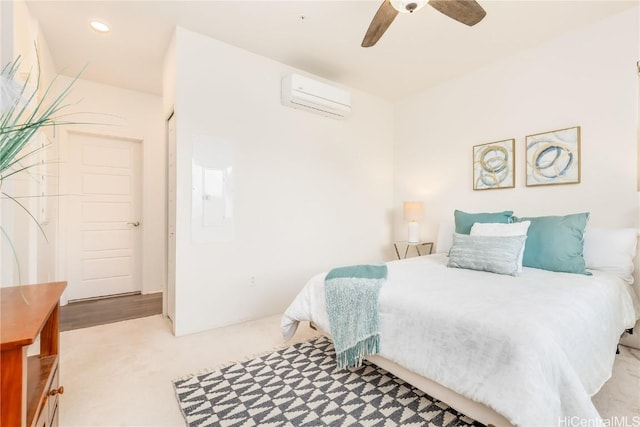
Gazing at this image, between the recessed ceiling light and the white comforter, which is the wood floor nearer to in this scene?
the white comforter

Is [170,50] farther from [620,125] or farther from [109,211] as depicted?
[620,125]

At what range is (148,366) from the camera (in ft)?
6.97

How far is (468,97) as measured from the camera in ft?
11.6

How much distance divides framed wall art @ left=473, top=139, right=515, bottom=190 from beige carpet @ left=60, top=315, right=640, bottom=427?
5.59 ft

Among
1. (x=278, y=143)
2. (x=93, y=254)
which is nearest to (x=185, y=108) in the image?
(x=278, y=143)

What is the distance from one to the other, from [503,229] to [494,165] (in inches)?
41.8

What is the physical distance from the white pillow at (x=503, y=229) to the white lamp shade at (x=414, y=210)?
107 centimetres

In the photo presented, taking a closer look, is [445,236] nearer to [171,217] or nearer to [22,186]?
[171,217]

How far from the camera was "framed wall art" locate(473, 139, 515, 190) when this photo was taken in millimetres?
3162

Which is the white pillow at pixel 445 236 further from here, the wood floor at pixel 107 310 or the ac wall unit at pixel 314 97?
the wood floor at pixel 107 310

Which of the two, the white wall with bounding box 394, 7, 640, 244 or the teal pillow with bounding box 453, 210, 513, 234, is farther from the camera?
the teal pillow with bounding box 453, 210, 513, 234

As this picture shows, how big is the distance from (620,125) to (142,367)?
13.4ft

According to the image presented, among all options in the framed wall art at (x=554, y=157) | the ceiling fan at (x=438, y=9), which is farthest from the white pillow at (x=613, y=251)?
the ceiling fan at (x=438, y=9)

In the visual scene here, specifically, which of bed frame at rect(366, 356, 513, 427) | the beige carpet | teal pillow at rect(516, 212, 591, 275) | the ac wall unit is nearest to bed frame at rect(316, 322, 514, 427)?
bed frame at rect(366, 356, 513, 427)
